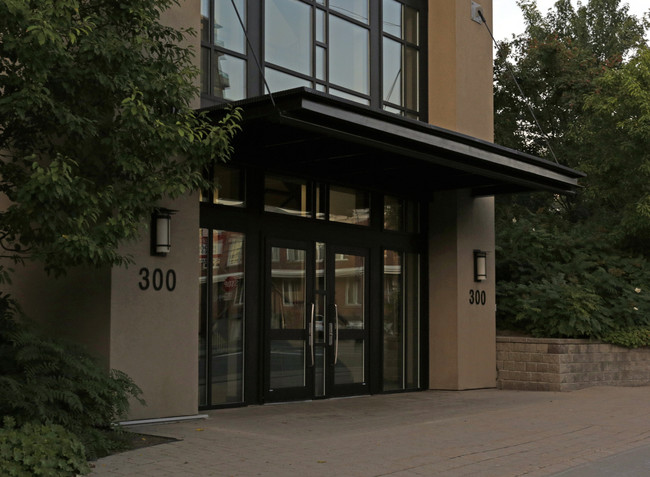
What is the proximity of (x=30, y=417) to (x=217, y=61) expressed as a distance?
5719 mm

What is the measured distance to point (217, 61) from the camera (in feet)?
36.7

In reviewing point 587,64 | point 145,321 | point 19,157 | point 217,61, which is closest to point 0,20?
point 19,157

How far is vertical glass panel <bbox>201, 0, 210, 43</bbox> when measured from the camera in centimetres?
1099

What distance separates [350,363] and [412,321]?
1921 millimetres

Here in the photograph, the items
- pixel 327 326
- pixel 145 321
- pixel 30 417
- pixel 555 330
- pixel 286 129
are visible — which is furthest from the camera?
pixel 555 330

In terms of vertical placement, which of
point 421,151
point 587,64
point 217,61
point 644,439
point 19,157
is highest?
point 587,64

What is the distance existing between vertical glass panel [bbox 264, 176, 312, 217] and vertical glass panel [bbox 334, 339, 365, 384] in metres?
2.18

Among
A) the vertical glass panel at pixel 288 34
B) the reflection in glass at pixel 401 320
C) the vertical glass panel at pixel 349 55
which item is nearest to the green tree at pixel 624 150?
the reflection in glass at pixel 401 320

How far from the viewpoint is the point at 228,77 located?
11.4 meters

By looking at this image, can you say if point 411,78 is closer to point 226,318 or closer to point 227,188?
point 227,188

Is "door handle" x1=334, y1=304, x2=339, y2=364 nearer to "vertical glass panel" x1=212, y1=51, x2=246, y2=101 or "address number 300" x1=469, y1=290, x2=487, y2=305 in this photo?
"address number 300" x1=469, y1=290, x2=487, y2=305

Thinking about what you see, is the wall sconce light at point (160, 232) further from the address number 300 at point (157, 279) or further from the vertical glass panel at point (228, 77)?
the vertical glass panel at point (228, 77)

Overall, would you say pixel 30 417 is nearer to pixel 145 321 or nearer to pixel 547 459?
pixel 145 321

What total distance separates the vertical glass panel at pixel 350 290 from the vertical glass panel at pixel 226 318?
2.01 meters
